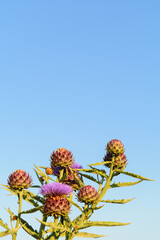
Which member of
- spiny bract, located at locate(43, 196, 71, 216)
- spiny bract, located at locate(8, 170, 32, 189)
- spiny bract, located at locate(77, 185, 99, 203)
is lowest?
spiny bract, located at locate(43, 196, 71, 216)

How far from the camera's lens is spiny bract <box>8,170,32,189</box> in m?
6.47

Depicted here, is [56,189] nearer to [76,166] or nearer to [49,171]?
[49,171]

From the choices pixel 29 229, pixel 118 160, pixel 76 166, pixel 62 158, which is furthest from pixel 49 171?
pixel 118 160

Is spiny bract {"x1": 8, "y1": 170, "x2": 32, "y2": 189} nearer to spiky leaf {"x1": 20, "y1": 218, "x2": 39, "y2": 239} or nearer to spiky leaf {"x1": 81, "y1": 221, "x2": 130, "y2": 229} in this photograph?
spiky leaf {"x1": 20, "y1": 218, "x2": 39, "y2": 239}

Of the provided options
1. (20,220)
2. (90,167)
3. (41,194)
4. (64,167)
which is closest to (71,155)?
(64,167)

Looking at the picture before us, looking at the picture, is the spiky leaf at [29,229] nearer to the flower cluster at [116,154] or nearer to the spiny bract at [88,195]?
the spiny bract at [88,195]

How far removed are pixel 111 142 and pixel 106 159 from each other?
1.30ft

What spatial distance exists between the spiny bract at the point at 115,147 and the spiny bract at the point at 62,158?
84cm

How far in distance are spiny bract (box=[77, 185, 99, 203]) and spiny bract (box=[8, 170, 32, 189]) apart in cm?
110

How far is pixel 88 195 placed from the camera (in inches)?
239

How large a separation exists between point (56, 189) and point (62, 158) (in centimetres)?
98

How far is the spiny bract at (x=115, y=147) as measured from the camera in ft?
23.4

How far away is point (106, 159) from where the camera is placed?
24.0ft

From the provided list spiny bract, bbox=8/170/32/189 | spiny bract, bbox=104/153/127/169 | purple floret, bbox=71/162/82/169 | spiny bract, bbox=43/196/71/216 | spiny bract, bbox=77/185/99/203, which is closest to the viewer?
spiny bract, bbox=43/196/71/216
